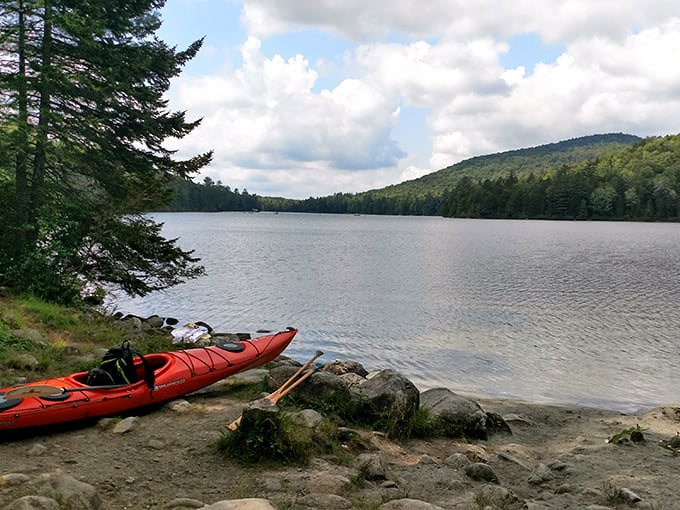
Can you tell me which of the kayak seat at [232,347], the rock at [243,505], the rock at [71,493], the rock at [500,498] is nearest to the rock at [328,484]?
the rock at [243,505]

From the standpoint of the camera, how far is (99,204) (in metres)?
15.1

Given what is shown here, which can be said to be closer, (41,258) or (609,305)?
(41,258)

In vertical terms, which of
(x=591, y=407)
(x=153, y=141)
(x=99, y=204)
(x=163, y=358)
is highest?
(x=153, y=141)

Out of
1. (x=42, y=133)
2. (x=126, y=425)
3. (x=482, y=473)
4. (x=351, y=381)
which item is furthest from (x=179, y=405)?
(x=42, y=133)

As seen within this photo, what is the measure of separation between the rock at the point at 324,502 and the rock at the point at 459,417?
3.52 m

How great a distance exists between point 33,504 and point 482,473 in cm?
490

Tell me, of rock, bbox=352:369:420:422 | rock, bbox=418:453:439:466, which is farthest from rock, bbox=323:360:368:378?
rock, bbox=418:453:439:466

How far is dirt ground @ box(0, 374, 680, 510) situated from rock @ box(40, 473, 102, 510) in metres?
0.16

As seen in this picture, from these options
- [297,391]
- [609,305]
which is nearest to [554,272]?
[609,305]

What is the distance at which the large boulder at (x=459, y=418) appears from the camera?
839cm

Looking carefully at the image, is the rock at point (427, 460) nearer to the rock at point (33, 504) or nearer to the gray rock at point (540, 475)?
the gray rock at point (540, 475)

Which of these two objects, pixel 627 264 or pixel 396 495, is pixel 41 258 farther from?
pixel 627 264

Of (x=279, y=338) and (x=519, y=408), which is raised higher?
(x=279, y=338)

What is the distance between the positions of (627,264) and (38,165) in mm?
36792
